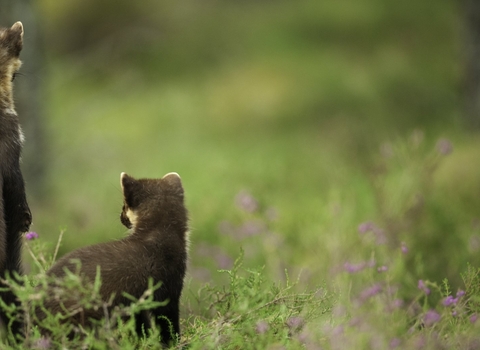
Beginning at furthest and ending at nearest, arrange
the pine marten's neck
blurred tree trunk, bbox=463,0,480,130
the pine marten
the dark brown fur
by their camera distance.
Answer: blurred tree trunk, bbox=463,0,480,130 → the pine marten's neck → the pine marten → the dark brown fur

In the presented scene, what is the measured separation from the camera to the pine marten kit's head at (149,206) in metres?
4.32

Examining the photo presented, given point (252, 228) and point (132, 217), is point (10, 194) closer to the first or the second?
point (132, 217)

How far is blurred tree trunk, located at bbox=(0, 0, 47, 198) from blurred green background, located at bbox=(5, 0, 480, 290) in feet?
0.22

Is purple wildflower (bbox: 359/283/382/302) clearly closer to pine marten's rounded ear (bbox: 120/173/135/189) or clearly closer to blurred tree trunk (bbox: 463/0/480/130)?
pine marten's rounded ear (bbox: 120/173/135/189)

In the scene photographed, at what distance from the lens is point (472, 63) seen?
12664 millimetres

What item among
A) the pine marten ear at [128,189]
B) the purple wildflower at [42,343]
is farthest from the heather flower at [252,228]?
the purple wildflower at [42,343]

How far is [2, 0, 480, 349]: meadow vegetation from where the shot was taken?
4.02 meters

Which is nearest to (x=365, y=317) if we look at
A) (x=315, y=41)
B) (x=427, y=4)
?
(x=315, y=41)

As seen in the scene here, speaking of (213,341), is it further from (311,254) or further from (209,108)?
(209,108)

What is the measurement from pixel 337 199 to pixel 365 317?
4.60 meters

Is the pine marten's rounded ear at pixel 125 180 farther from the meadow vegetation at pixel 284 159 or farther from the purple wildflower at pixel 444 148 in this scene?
the purple wildflower at pixel 444 148

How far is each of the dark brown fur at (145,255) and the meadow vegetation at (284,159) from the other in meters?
0.21

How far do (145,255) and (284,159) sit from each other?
31.5ft

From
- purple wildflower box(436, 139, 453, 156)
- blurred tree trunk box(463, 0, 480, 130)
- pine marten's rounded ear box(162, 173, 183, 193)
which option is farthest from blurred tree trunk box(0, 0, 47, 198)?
blurred tree trunk box(463, 0, 480, 130)
